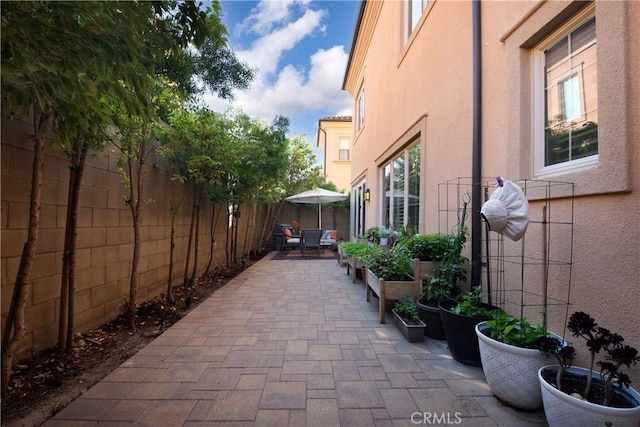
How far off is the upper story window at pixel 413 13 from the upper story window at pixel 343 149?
39.0 ft

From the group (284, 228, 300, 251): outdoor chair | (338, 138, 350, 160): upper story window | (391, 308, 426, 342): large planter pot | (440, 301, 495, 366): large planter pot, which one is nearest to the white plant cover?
(440, 301, 495, 366): large planter pot

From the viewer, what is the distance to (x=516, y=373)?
179 centimetres

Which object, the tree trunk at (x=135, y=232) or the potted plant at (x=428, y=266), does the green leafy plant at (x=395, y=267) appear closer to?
the potted plant at (x=428, y=266)

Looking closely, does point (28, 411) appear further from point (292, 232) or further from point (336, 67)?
point (336, 67)

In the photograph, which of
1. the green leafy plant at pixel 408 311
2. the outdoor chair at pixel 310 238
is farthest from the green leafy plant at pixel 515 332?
the outdoor chair at pixel 310 238

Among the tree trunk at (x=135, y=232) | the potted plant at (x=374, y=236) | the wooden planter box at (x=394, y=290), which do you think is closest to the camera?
A: the tree trunk at (x=135, y=232)

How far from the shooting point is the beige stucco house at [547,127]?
5.24ft

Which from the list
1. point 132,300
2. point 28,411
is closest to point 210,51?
point 132,300

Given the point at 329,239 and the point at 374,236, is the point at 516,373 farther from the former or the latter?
the point at 329,239

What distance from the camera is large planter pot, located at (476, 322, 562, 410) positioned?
176 cm

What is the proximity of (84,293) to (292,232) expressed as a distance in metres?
8.72

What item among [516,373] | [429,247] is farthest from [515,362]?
[429,247]

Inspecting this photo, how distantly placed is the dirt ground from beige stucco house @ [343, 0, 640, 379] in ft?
10.8

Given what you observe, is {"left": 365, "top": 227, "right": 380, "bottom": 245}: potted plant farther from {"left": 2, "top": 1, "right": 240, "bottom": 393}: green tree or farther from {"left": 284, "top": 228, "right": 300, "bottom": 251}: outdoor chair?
{"left": 2, "top": 1, "right": 240, "bottom": 393}: green tree
